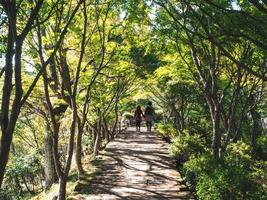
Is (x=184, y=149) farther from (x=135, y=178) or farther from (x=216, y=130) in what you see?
(x=135, y=178)

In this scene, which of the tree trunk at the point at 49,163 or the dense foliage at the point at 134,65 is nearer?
the dense foliage at the point at 134,65

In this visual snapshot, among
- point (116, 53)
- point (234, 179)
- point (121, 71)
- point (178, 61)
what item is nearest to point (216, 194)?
point (234, 179)

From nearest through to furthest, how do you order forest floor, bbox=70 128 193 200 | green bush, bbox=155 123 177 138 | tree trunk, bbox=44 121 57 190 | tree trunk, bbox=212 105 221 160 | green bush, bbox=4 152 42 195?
forest floor, bbox=70 128 193 200 < tree trunk, bbox=212 105 221 160 < tree trunk, bbox=44 121 57 190 < green bush, bbox=155 123 177 138 < green bush, bbox=4 152 42 195

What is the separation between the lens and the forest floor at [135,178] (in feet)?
36.3

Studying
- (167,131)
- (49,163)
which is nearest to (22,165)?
(167,131)

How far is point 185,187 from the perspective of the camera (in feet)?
38.5

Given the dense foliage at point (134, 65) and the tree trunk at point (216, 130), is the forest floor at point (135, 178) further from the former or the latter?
the tree trunk at point (216, 130)

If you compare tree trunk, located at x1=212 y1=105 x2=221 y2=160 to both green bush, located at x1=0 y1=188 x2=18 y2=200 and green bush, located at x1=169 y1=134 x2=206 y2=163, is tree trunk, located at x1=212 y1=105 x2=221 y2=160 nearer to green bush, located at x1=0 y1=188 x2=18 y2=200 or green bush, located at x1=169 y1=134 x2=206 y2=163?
green bush, located at x1=169 y1=134 x2=206 y2=163

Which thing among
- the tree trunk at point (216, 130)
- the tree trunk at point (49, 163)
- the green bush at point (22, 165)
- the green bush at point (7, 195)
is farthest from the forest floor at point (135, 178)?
the green bush at point (7, 195)

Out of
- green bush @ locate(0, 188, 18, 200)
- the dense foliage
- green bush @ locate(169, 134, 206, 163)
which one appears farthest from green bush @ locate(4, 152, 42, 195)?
green bush @ locate(169, 134, 206, 163)

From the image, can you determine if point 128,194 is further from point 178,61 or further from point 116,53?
point 178,61

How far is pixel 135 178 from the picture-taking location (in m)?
13.3

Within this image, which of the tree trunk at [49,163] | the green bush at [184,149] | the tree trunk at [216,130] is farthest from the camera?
the tree trunk at [49,163]

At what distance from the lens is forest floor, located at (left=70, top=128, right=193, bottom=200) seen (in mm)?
11070
